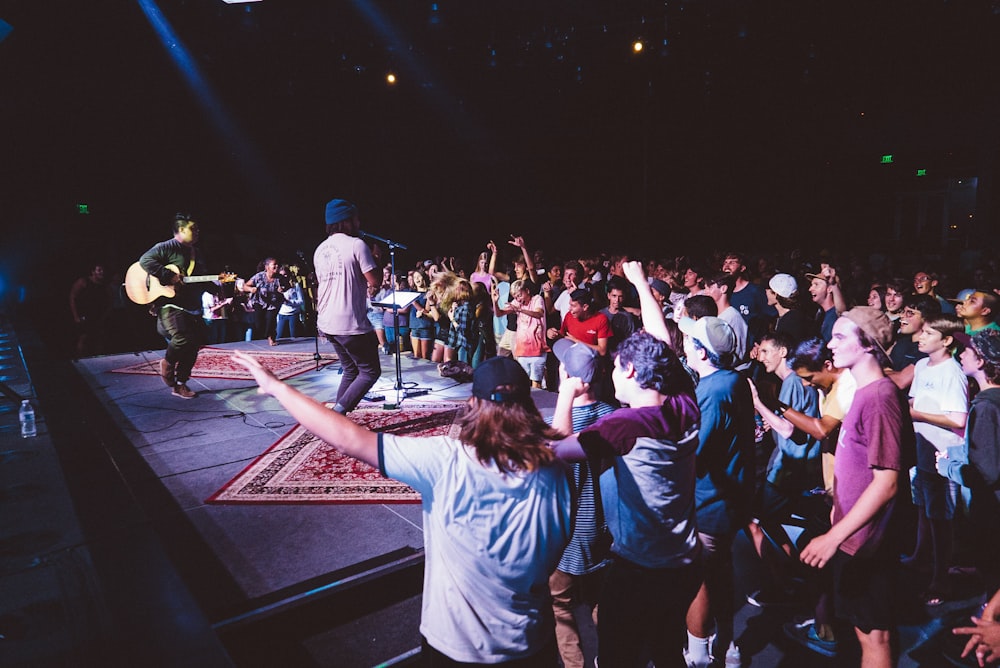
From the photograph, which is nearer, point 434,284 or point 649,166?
point 434,284

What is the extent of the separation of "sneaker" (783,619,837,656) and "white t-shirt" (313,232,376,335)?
11.8ft

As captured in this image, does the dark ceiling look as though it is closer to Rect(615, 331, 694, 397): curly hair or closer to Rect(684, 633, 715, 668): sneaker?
Rect(615, 331, 694, 397): curly hair

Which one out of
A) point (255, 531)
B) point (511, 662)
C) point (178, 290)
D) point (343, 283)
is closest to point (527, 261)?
point (343, 283)

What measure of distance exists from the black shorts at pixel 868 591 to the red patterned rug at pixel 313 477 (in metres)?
2.54

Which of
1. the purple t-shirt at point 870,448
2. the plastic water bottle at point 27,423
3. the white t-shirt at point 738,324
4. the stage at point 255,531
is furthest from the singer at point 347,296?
the purple t-shirt at point 870,448

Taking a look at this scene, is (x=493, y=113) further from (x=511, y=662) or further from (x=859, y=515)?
(x=511, y=662)

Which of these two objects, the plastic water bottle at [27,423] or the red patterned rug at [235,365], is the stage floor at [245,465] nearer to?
the red patterned rug at [235,365]

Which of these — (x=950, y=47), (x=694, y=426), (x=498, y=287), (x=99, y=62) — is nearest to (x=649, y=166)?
(x=950, y=47)

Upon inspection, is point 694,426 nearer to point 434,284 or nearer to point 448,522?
point 448,522

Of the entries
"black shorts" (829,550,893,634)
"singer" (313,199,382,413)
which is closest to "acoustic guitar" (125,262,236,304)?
"singer" (313,199,382,413)

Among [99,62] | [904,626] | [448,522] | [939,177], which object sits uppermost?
[99,62]

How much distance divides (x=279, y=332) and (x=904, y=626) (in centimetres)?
907

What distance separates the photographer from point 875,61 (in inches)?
547

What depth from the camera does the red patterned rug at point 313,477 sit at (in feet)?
12.6
